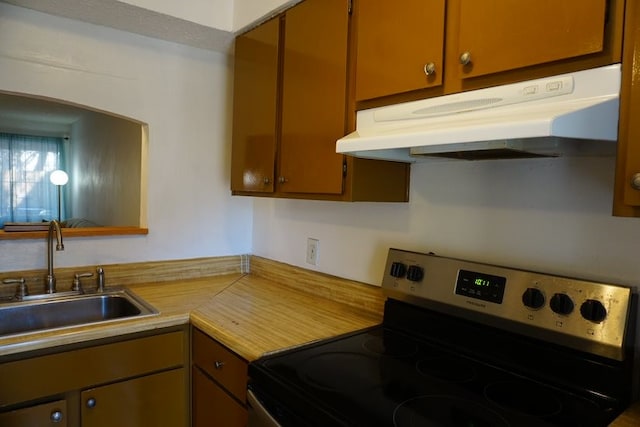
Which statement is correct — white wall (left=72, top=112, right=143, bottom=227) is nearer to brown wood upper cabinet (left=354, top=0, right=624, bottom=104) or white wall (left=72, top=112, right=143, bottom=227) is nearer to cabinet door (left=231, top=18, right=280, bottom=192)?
cabinet door (left=231, top=18, right=280, bottom=192)

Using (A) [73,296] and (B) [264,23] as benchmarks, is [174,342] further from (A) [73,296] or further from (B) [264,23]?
(B) [264,23]

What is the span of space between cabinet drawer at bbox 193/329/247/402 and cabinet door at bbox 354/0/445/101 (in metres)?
0.92

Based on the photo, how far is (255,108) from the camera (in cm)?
187

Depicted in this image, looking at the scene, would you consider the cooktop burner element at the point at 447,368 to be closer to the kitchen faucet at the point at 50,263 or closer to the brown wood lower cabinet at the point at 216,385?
the brown wood lower cabinet at the point at 216,385

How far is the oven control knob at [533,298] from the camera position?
3.52ft

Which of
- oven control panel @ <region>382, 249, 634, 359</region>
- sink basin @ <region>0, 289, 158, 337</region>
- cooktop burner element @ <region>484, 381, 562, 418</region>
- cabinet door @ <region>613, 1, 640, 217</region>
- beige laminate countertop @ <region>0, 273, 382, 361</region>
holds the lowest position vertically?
sink basin @ <region>0, 289, 158, 337</region>

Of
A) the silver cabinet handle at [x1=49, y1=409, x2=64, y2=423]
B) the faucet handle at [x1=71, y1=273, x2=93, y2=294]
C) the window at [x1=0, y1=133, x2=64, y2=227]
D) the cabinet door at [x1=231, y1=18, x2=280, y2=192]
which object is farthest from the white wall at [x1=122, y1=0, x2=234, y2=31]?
the window at [x1=0, y1=133, x2=64, y2=227]

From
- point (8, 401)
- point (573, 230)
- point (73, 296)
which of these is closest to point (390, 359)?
point (573, 230)

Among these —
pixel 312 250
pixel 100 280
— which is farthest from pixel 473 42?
pixel 100 280

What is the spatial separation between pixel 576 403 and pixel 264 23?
171 cm

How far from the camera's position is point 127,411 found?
1.51 metres

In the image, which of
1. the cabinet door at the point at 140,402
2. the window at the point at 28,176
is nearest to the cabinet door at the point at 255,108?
the cabinet door at the point at 140,402

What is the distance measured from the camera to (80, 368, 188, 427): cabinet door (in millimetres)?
1445

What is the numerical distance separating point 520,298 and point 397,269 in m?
0.41
